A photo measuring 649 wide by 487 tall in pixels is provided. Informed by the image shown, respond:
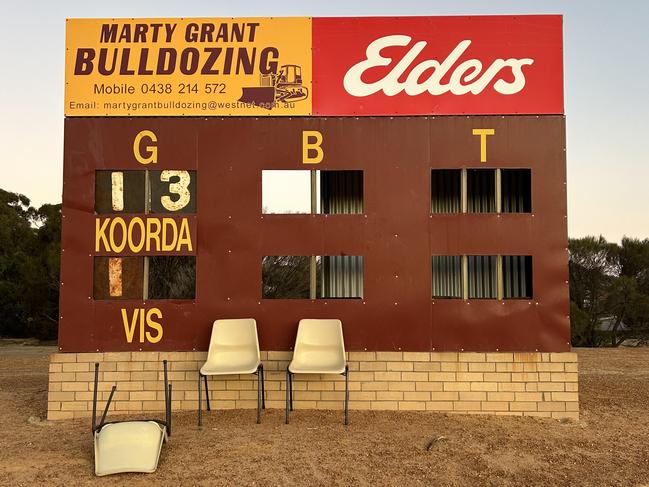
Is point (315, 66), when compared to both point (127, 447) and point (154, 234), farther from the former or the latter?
point (127, 447)

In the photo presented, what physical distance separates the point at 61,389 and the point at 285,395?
2.62 meters

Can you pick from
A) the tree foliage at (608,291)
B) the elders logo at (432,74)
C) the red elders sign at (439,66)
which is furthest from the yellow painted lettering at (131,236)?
the tree foliage at (608,291)

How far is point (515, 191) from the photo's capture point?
23.2 ft

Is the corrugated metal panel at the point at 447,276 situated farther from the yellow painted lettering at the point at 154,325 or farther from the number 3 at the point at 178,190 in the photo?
the yellow painted lettering at the point at 154,325

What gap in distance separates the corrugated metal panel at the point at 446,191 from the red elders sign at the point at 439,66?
0.86m

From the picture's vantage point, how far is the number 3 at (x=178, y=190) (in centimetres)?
678

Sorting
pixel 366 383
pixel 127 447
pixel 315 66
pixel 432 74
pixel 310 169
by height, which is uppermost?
pixel 315 66

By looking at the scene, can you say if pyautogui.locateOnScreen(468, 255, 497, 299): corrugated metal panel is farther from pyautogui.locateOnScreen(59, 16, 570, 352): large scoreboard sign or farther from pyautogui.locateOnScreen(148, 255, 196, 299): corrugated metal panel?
pyautogui.locateOnScreen(148, 255, 196, 299): corrugated metal panel

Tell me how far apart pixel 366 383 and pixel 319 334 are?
0.80 meters

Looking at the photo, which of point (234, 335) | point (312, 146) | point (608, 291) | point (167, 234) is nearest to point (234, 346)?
point (234, 335)

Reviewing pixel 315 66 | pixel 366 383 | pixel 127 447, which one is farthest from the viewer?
pixel 315 66

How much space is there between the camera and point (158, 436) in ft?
16.3

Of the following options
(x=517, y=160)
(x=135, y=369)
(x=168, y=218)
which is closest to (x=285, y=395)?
(x=135, y=369)

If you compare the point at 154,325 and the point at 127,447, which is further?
the point at 154,325
